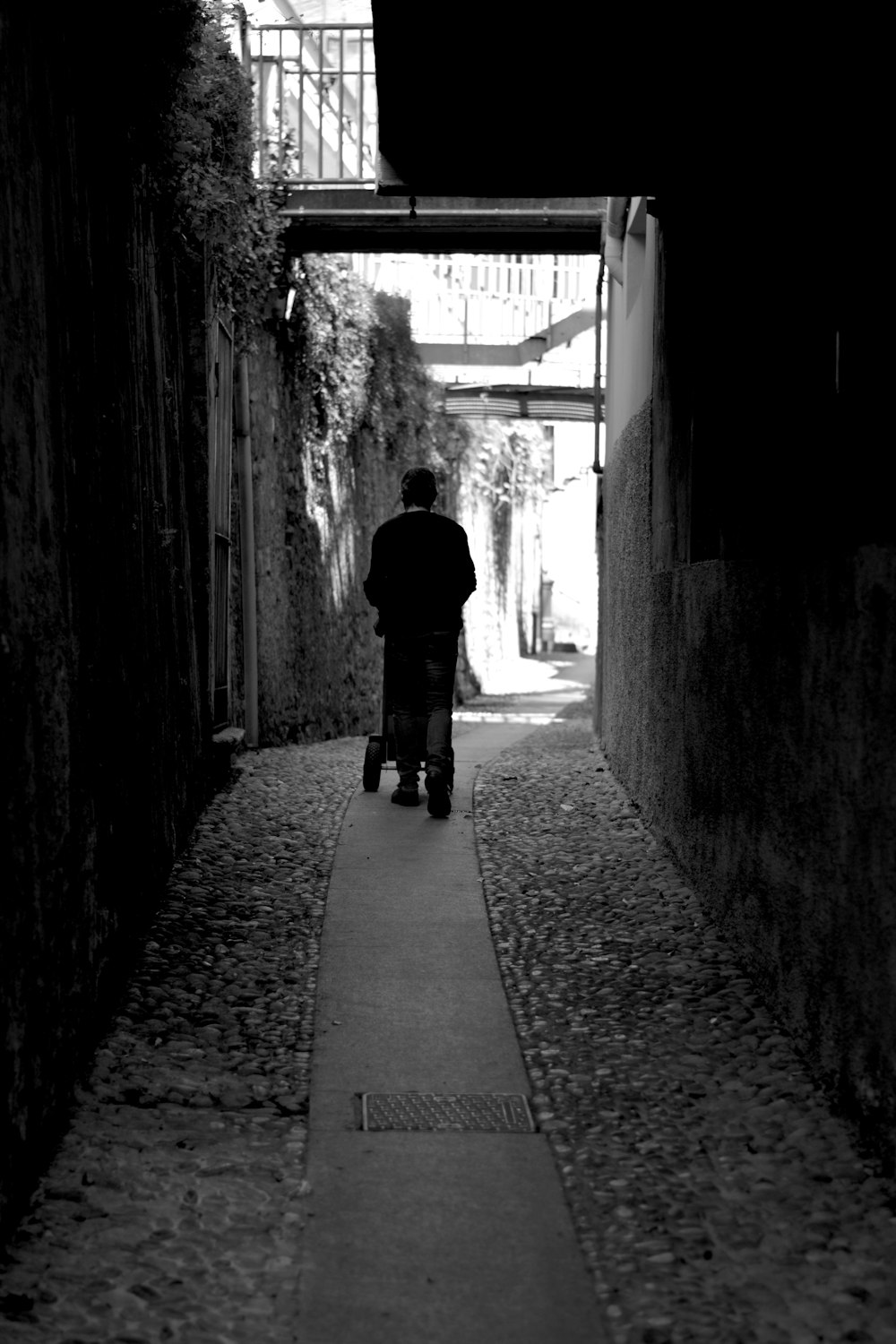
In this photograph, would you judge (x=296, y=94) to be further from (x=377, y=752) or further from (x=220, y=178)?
(x=377, y=752)

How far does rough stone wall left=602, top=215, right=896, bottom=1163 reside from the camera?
3334 millimetres

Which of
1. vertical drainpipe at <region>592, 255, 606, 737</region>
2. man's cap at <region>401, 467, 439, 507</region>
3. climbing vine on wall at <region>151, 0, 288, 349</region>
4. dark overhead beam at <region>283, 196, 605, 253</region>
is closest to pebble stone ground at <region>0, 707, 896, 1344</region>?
man's cap at <region>401, 467, 439, 507</region>

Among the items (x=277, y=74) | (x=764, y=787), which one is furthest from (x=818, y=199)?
(x=277, y=74)

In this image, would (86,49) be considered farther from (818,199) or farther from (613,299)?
(613,299)

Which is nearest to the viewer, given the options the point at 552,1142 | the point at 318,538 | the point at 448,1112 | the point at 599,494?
the point at 552,1142

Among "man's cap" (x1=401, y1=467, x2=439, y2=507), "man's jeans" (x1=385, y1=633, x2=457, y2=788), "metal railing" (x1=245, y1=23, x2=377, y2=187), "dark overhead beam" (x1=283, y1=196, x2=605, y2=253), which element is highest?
"metal railing" (x1=245, y1=23, x2=377, y2=187)

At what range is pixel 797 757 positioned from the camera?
160 inches

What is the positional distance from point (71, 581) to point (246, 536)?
230 inches

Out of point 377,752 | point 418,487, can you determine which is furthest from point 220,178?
point 377,752

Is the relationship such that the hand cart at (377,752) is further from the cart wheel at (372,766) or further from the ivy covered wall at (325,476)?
the ivy covered wall at (325,476)

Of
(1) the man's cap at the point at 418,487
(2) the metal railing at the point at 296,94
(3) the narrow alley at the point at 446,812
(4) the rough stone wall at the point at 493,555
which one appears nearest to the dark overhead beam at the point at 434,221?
(2) the metal railing at the point at 296,94

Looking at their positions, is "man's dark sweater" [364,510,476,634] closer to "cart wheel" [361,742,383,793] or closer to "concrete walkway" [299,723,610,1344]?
"cart wheel" [361,742,383,793]

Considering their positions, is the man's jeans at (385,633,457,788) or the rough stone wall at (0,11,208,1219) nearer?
the rough stone wall at (0,11,208,1219)

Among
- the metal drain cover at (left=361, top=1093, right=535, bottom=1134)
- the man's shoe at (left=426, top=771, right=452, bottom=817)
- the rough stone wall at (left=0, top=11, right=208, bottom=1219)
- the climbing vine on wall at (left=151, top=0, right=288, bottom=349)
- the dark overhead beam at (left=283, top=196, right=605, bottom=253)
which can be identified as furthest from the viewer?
the dark overhead beam at (left=283, top=196, right=605, bottom=253)
